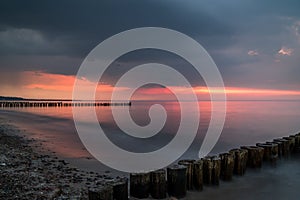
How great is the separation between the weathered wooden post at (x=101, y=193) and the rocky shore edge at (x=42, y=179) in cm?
41

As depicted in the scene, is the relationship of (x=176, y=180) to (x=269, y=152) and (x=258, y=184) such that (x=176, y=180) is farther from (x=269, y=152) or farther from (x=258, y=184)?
(x=269, y=152)

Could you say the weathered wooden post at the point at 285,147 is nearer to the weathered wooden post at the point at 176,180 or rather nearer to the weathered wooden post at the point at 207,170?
the weathered wooden post at the point at 207,170

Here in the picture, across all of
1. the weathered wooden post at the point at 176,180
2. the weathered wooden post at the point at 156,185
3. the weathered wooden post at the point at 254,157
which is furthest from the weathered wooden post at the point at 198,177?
the weathered wooden post at the point at 254,157

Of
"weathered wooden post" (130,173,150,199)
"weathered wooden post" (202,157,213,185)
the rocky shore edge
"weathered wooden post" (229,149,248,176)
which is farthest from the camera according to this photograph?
"weathered wooden post" (229,149,248,176)

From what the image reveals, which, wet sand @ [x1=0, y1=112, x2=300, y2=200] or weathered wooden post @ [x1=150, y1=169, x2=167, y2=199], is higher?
weathered wooden post @ [x1=150, y1=169, x2=167, y2=199]

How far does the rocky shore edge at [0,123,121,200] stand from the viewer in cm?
787

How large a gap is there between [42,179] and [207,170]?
541 cm

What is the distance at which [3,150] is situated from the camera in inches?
572

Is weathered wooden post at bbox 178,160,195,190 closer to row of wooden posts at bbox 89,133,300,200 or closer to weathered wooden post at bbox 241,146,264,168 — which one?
row of wooden posts at bbox 89,133,300,200

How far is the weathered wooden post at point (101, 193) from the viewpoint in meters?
6.59

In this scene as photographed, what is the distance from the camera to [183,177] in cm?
859

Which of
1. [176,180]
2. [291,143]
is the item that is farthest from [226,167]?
[291,143]

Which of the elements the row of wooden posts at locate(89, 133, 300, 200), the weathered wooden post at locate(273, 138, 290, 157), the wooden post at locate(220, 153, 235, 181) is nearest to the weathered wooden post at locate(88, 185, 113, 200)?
the row of wooden posts at locate(89, 133, 300, 200)

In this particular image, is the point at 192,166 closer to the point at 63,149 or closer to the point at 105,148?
the point at 105,148
